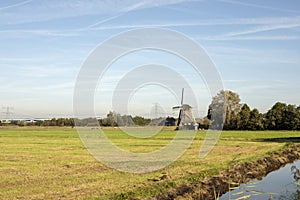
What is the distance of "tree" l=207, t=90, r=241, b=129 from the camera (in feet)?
323

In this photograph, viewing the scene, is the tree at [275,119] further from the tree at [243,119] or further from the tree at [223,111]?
the tree at [223,111]

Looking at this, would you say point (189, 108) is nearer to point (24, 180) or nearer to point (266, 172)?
point (266, 172)

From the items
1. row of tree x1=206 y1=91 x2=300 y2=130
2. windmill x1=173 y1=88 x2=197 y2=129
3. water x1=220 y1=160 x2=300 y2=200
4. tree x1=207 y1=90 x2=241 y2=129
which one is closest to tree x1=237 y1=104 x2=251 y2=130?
row of tree x1=206 y1=91 x2=300 y2=130

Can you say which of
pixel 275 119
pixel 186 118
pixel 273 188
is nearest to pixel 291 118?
pixel 275 119

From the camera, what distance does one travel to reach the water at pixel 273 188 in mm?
14570

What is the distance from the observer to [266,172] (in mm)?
22609

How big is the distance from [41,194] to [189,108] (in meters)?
78.6

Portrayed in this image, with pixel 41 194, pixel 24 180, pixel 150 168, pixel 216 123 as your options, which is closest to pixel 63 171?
pixel 24 180

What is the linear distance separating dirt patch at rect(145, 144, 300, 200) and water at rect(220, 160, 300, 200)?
17.2 inches

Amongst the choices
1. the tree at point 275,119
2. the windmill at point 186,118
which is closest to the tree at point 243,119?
the tree at point 275,119

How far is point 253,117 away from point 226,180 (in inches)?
3282

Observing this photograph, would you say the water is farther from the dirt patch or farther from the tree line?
the tree line

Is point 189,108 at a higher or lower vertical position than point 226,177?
higher

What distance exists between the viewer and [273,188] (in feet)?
57.3
